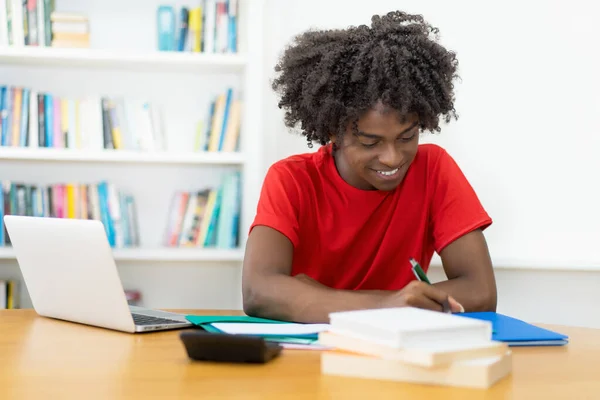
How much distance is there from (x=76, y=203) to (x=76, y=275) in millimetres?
1499

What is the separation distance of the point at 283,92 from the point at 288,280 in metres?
0.59

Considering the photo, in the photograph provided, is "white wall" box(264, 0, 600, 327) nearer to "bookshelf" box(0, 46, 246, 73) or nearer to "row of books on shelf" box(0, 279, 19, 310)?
"bookshelf" box(0, 46, 246, 73)

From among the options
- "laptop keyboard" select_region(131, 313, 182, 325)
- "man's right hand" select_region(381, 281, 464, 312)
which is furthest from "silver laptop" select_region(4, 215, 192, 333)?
"man's right hand" select_region(381, 281, 464, 312)

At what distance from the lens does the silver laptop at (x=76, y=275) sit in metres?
1.32

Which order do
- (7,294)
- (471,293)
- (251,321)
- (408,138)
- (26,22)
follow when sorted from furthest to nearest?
1. (7,294)
2. (26,22)
3. (408,138)
4. (471,293)
5. (251,321)

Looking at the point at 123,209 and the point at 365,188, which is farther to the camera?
the point at 123,209

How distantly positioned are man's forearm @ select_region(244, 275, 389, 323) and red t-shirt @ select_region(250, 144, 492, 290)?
339 millimetres

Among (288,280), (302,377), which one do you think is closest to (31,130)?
(288,280)

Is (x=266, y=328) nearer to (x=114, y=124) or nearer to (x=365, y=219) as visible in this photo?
(x=365, y=219)

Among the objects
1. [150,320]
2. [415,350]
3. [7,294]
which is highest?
[415,350]

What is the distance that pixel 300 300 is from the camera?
4.73 feet

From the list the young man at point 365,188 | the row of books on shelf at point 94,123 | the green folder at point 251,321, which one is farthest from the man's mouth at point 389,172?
the row of books on shelf at point 94,123

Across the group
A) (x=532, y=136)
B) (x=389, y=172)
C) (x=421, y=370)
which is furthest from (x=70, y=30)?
(x=421, y=370)

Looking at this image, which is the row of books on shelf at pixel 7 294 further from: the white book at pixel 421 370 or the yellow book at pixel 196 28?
the white book at pixel 421 370
